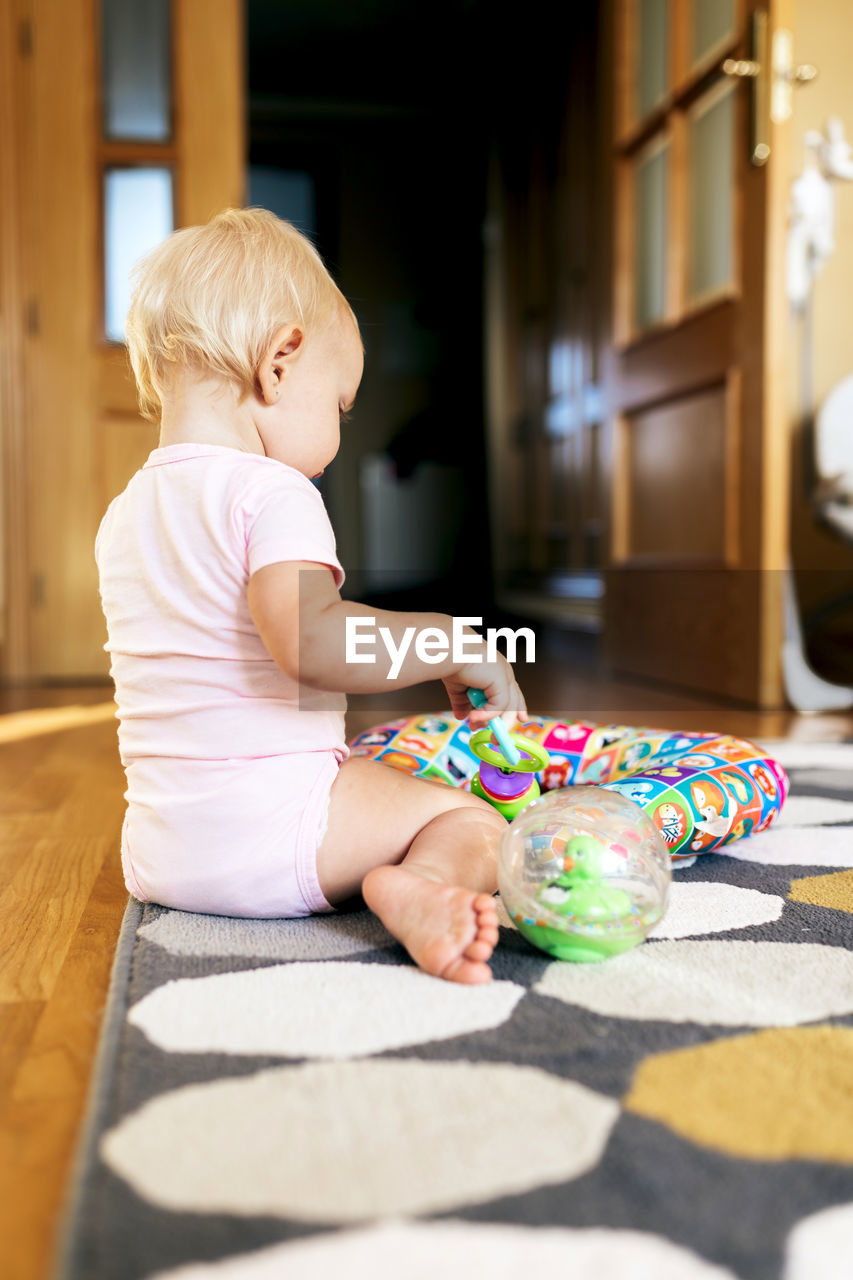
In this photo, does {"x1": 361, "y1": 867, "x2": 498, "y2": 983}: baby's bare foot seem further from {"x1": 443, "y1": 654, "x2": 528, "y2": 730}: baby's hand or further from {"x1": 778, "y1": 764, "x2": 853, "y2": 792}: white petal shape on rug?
{"x1": 778, "y1": 764, "x2": 853, "y2": 792}: white petal shape on rug

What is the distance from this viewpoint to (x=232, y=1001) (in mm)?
661

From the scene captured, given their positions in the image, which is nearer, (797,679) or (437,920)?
(437,920)

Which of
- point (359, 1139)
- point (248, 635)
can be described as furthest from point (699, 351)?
point (359, 1139)

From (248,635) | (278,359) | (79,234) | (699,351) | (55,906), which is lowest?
(55,906)

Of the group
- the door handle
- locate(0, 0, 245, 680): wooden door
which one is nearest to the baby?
the door handle

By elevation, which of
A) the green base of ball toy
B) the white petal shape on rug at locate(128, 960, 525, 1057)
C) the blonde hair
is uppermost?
the blonde hair

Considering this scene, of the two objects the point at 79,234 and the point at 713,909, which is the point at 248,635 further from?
the point at 79,234

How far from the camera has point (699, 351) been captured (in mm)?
2350

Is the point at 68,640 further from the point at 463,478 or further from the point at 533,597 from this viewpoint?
the point at 463,478

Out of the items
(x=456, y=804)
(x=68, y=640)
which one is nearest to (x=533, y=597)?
(x=68, y=640)

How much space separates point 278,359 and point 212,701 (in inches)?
10.4

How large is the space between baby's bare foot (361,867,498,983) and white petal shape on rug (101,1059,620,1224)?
0.12 meters

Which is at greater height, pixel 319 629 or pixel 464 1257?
pixel 319 629

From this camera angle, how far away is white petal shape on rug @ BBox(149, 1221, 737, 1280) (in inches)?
15.8
